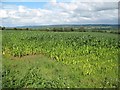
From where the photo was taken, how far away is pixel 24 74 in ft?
24.7

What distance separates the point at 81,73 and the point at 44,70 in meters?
1.23

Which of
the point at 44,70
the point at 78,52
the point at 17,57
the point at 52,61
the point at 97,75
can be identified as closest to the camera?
the point at 97,75

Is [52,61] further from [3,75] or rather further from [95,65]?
[3,75]

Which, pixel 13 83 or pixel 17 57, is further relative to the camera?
pixel 17 57

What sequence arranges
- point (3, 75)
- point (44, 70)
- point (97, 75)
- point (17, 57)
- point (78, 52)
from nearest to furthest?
1. point (3, 75)
2. point (97, 75)
3. point (44, 70)
4. point (17, 57)
5. point (78, 52)

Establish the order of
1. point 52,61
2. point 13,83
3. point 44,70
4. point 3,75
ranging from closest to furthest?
point 13,83, point 3,75, point 44,70, point 52,61

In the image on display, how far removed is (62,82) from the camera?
672 centimetres

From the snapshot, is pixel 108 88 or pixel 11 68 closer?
pixel 108 88

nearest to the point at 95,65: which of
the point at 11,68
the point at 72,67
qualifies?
the point at 72,67

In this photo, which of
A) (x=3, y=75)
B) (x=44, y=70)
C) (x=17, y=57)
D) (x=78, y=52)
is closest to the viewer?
(x=3, y=75)

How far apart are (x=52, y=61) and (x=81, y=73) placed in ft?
6.33

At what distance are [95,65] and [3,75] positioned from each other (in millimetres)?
3211

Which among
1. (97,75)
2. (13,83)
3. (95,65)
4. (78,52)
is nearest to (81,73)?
(97,75)

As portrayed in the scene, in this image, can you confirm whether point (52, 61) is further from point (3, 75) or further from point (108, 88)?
point (108, 88)
